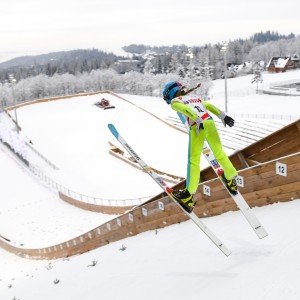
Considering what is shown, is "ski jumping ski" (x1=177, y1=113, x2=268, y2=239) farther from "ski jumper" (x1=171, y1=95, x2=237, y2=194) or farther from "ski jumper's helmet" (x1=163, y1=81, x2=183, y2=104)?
"ski jumper's helmet" (x1=163, y1=81, x2=183, y2=104)

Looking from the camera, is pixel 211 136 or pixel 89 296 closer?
pixel 211 136

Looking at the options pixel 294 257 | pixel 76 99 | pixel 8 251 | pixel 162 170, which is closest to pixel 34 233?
pixel 8 251

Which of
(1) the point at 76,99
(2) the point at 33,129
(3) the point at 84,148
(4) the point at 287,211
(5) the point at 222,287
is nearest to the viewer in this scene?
(5) the point at 222,287

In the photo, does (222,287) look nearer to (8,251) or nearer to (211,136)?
(211,136)

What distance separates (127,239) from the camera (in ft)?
32.8

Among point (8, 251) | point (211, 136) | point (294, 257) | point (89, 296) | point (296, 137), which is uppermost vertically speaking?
point (211, 136)

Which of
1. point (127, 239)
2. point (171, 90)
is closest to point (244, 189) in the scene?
point (171, 90)

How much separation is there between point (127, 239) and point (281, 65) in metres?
111

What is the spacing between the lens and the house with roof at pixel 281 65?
109 metres

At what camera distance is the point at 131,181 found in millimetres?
26547

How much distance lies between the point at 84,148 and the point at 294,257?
31.9 metres

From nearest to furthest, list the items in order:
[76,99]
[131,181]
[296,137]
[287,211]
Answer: [287,211] → [296,137] → [131,181] → [76,99]

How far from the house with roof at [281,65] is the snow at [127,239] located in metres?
60.5

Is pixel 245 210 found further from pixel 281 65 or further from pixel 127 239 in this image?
pixel 281 65
